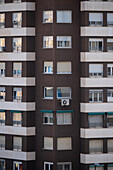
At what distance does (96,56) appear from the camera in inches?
1071

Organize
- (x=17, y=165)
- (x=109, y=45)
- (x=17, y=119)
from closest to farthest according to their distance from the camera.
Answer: (x=109, y=45) → (x=17, y=119) → (x=17, y=165)

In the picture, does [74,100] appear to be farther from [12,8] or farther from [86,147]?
[12,8]

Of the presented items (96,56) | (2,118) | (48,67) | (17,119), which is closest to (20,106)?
(17,119)

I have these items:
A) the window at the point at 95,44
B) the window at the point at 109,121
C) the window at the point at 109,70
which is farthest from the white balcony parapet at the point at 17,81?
the window at the point at 109,121

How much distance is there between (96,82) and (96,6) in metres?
5.75

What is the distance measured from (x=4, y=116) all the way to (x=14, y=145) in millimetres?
2415

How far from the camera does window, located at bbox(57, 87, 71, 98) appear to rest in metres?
27.4

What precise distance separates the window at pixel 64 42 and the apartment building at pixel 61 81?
0.08 meters

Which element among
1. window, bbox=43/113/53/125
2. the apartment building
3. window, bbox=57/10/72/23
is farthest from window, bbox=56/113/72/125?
window, bbox=57/10/72/23

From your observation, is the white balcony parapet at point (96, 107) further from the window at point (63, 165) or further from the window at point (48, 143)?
the window at point (63, 165)

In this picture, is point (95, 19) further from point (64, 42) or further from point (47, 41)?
point (47, 41)

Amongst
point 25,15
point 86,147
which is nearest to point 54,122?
point 86,147

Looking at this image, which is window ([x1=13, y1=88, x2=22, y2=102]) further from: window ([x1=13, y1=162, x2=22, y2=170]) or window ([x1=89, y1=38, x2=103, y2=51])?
window ([x1=89, y1=38, x2=103, y2=51])

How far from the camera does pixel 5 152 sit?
2834 centimetres
